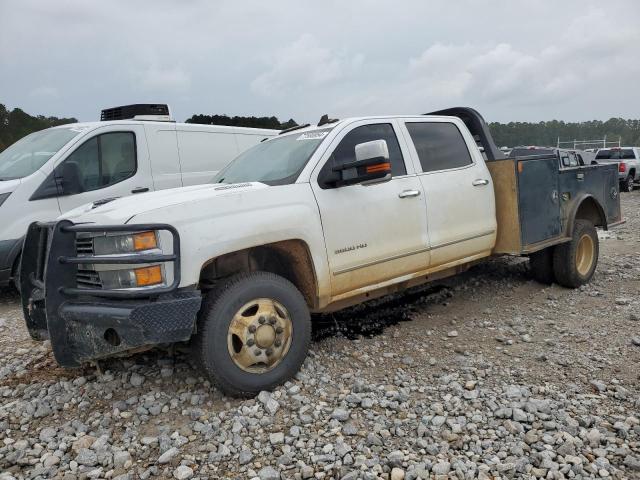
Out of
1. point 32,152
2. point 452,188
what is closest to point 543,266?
point 452,188

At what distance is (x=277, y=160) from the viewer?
4.26m

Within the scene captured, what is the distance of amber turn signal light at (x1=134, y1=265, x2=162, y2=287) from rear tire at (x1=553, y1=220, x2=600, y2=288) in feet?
14.5

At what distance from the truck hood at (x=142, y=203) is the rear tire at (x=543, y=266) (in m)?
3.64

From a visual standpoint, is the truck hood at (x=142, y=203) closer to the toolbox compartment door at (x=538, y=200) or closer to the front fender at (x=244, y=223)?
the front fender at (x=244, y=223)

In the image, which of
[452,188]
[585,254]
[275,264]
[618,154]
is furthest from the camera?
[618,154]

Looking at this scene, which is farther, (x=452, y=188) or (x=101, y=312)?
(x=452, y=188)

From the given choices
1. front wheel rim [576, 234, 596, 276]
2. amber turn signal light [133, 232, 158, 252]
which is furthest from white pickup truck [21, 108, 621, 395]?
front wheel rim [576, 234, 596, 276]

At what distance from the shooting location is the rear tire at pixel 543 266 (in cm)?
586

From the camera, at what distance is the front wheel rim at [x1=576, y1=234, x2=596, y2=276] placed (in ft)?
19.4

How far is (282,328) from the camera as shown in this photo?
136 inches

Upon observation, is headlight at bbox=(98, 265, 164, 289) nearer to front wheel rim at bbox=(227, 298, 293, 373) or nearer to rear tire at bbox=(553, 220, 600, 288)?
front wheel rim at bbox=(227, 298, 293, 373)

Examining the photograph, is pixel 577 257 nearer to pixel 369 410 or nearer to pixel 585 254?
pixel 585 254

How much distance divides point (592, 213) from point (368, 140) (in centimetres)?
351

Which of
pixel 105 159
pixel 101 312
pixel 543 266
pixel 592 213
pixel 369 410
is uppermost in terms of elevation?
pixel 105 159
